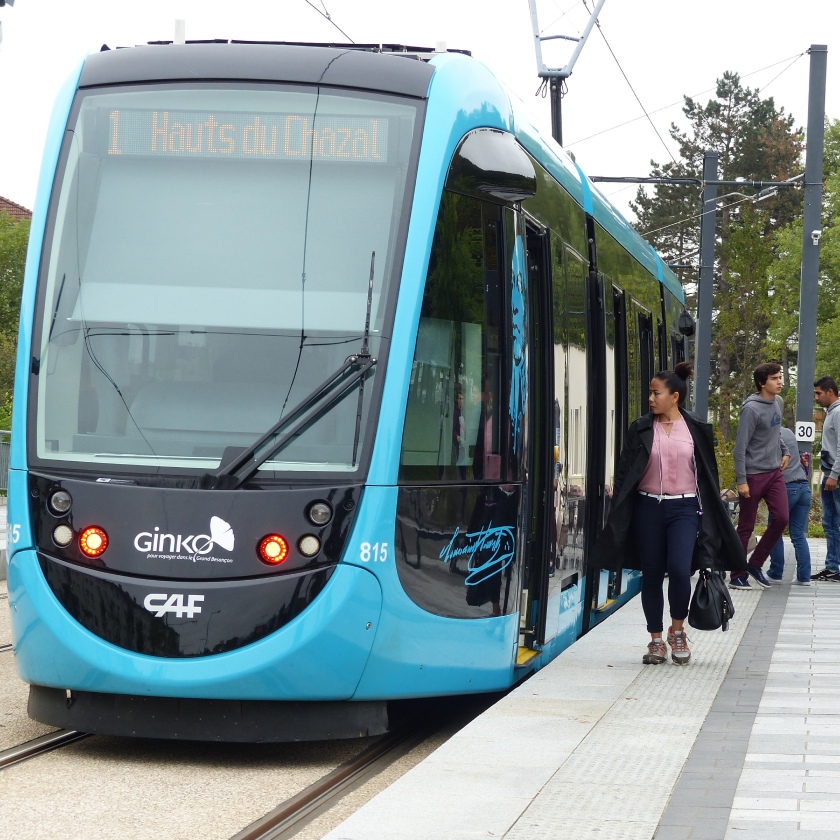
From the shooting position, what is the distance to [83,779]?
16.5ft

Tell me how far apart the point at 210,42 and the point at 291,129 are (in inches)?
32.9

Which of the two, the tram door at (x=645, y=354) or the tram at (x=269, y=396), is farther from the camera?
the tram door at (x=645, y=354)

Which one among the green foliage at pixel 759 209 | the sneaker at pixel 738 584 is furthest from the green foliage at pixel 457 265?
the green foliage at pixel 759 209

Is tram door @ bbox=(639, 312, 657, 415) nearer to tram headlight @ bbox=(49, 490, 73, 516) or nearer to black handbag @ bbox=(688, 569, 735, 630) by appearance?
black handbag @ bbox=(688, 569, 735, 630)

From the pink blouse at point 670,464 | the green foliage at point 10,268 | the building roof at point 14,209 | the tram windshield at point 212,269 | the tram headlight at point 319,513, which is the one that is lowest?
the tram headlight at point 319,513

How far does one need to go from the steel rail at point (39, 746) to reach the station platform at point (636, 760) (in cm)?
182

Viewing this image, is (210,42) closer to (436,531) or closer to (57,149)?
(57,149)

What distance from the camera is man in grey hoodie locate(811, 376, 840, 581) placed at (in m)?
12.0

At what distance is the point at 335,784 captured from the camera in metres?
5.10

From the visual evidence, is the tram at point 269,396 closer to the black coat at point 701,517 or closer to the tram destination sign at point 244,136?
the tram destination sign at point 244,136

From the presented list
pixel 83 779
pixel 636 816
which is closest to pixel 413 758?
pixel 83 779

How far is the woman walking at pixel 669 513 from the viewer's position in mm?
7012
